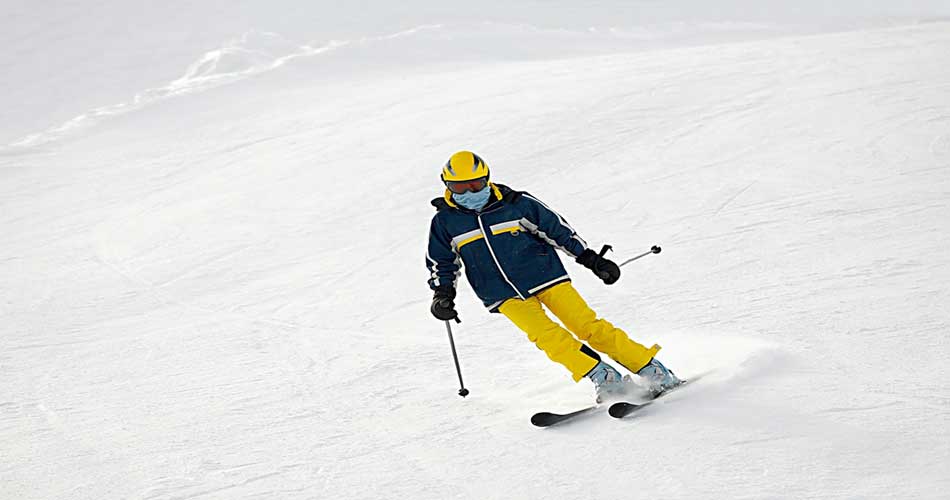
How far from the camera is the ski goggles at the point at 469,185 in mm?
4305

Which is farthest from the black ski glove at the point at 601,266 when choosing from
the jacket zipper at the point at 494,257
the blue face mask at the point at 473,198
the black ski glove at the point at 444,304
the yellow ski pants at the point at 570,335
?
the black ski glove at the point at 444,304

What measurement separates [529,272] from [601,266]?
36 centimetres

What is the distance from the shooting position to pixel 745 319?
217 inches

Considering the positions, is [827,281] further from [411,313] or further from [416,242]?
[416,242]

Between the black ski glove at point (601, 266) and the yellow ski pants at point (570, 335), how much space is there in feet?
0.50

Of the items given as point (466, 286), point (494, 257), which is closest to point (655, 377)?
point (494, 257)

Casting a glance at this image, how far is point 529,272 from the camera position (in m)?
4.45

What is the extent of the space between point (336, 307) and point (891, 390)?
4.17 m

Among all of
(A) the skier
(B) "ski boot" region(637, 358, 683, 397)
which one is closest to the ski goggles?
(A) the skier

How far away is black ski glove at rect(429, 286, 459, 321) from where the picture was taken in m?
4.50

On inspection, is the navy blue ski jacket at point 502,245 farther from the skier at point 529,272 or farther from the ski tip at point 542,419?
the ski tip at point 542,419

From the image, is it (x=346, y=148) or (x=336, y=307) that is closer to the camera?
(x=336, y=307)

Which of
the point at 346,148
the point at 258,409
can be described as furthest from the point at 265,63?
the point at 258,409

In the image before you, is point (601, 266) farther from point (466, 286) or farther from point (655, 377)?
point (466, 286)
